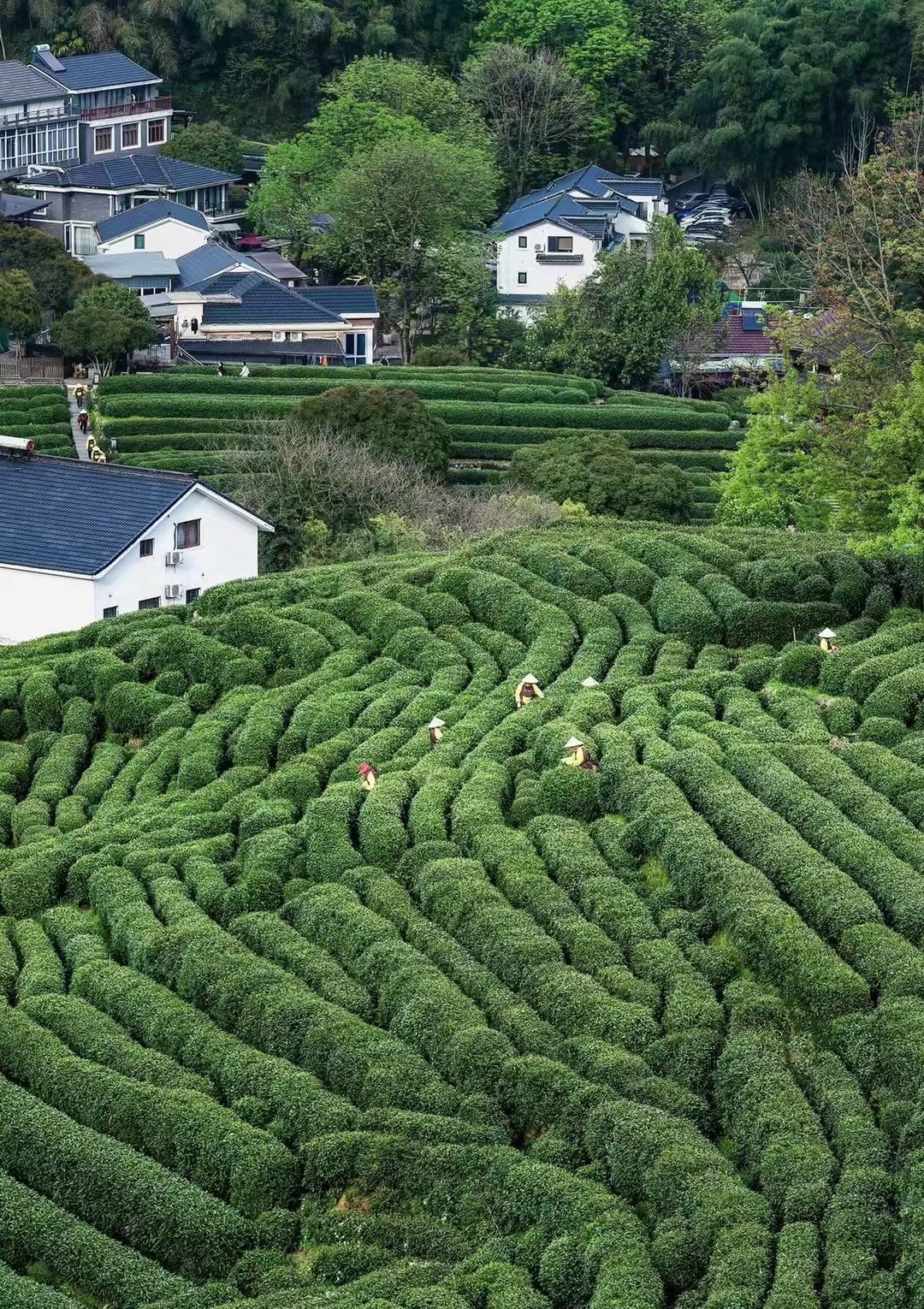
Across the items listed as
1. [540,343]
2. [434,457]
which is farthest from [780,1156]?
[540,343]

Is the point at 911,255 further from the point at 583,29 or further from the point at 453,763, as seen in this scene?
the point at 583,29

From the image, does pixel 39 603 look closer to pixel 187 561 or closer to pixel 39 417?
pixel 187 561

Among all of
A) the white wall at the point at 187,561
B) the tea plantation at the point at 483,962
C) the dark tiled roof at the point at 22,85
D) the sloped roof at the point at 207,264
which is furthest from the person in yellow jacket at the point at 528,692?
the dark tiled roof at the point at 22,85

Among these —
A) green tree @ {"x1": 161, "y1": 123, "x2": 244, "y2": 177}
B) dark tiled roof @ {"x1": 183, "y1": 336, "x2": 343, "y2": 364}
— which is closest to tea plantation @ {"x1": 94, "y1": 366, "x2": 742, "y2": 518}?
dark tiled roof @ {"x1": 183, "y1": 336, "x2": 343, "y2": 364}

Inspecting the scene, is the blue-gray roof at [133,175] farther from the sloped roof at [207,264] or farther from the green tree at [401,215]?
the green tree at [401,215]

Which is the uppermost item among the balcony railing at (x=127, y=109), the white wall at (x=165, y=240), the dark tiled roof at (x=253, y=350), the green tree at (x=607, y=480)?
the balcony railing at (x=127, y=109)

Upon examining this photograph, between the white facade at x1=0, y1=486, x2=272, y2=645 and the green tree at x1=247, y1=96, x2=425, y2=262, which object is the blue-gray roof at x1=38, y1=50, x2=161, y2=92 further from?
the white facade at x1=0, y1=486, x2=272, y2=645
